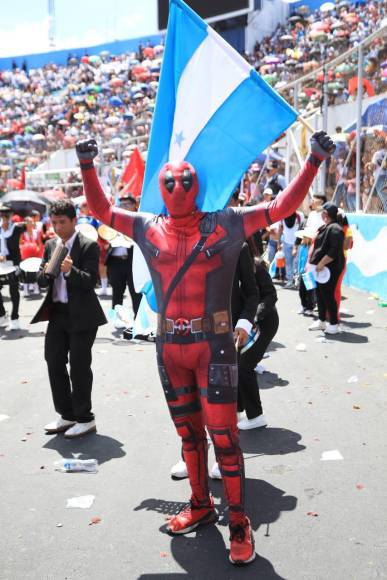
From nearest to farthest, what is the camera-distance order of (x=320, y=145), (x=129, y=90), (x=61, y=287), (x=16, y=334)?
(x=320, y=145) → (x=61, y=287) → (x=16, y=334) → (x=129, y=90)

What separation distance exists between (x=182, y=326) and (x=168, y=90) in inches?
73.0

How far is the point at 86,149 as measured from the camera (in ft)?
11.5

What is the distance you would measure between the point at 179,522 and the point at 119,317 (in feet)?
20.8

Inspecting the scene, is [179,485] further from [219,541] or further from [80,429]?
[80,429]

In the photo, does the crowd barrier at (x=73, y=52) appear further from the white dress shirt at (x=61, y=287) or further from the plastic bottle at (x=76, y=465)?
the plastic bottle at (x=76, y=465)

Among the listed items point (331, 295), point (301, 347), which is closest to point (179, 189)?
point (301, 347)

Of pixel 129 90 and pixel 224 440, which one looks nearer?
pixel 224 440

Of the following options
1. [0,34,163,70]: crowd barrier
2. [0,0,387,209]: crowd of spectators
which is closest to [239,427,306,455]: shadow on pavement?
[0,0,387,209]: crowd of spectators

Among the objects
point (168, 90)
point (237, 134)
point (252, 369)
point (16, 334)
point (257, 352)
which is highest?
point (168, 90)

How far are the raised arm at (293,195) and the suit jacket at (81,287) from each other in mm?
2012

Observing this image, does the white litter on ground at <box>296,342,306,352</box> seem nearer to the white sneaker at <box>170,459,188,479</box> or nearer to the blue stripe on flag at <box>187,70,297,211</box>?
the white sneaker at <box>170,459,188,479</box>

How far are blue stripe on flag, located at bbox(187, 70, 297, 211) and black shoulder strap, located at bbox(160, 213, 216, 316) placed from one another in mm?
280

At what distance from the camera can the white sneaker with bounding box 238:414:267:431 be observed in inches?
208

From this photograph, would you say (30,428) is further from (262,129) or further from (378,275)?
(378,275)
